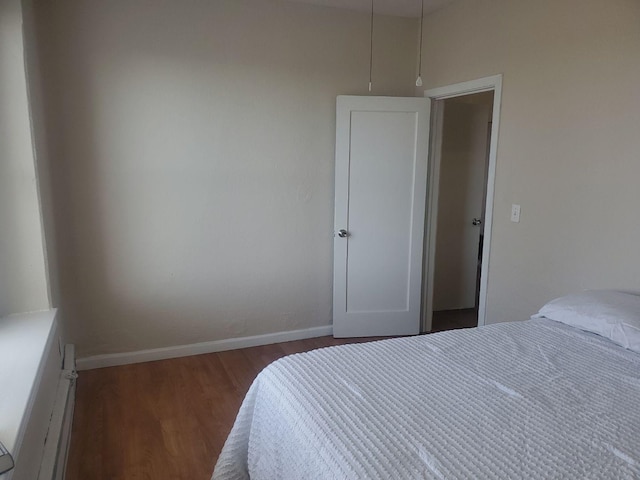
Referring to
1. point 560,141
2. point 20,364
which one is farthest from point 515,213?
point 20,364

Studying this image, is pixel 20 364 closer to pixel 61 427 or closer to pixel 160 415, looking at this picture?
pixel 61 427

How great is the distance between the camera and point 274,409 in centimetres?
162

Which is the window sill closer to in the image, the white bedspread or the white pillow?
the white bedspread

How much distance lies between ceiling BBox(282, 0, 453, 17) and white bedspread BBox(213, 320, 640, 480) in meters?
2.55

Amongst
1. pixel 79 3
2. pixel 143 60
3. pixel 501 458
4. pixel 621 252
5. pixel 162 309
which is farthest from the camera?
pixel 162 309

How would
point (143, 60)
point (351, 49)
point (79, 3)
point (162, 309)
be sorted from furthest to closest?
point (351, 49) < point (162, 309) < point (143, 60) < point (79, 3)

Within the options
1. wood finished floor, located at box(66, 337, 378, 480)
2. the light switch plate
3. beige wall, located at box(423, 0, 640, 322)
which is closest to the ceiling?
beige wall, located at box(423, 0, 640, 322)

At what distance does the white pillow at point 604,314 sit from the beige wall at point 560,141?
0.90 feet

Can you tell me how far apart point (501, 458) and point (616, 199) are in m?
1.71

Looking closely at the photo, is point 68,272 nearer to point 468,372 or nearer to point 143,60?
point 143,60

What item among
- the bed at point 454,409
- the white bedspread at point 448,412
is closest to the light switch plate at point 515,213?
the bed at point 454,409

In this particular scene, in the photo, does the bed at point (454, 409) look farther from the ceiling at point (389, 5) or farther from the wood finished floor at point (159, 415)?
the ceiling at point (389, 5)

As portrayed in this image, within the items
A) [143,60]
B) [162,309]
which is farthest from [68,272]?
[143,60]

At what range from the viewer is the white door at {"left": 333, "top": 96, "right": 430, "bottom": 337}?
358cm
